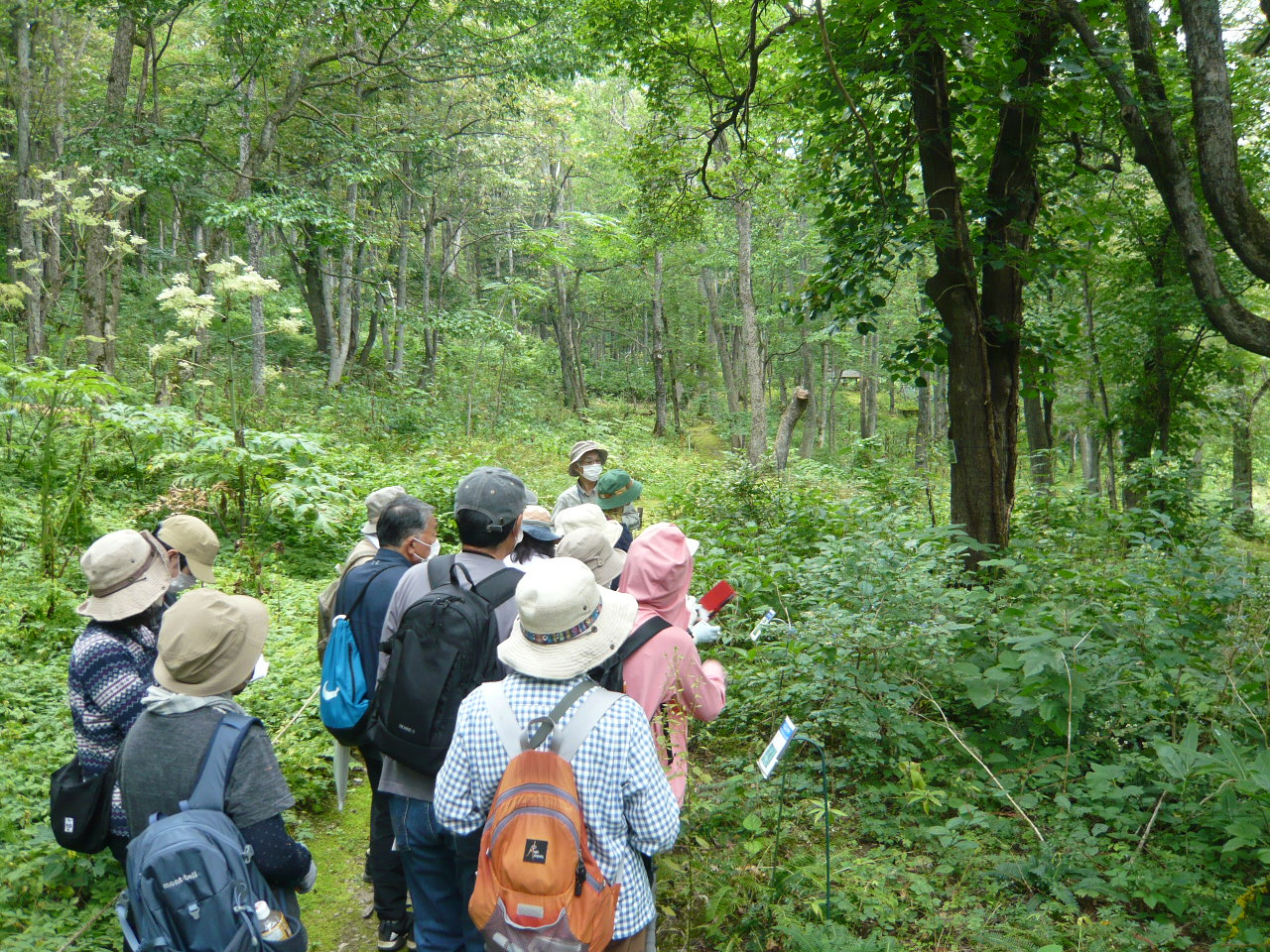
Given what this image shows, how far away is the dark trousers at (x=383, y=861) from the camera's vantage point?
350cm

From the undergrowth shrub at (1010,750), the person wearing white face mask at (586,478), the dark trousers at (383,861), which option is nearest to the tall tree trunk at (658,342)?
the person wearing white face mask at (586,478)

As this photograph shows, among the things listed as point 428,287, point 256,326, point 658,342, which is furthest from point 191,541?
point 658,342

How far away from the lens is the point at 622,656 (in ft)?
9.14

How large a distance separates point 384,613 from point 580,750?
4.87 ft

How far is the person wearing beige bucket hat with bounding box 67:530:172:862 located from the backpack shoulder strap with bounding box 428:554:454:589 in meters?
1.07

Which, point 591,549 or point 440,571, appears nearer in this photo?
point 440,571

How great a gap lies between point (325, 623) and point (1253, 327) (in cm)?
562

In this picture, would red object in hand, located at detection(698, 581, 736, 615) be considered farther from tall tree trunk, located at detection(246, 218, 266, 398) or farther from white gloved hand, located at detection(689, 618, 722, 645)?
tall tree trunk, located at detection(246, 218, 266, 398)

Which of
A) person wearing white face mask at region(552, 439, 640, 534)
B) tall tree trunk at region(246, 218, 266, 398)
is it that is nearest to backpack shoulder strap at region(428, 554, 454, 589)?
person wearing white face mask at region(552, 439, 640, 534)

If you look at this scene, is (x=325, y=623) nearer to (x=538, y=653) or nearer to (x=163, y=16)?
(x=538, y=653)

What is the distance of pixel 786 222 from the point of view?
2767 centimetres

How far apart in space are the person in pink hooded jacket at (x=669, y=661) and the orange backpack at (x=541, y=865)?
2.02 ft

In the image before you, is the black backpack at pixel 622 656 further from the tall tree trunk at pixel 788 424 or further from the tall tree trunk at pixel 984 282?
the tall tree trunk at pixel 788 424

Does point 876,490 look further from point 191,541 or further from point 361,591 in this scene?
point 191,541
